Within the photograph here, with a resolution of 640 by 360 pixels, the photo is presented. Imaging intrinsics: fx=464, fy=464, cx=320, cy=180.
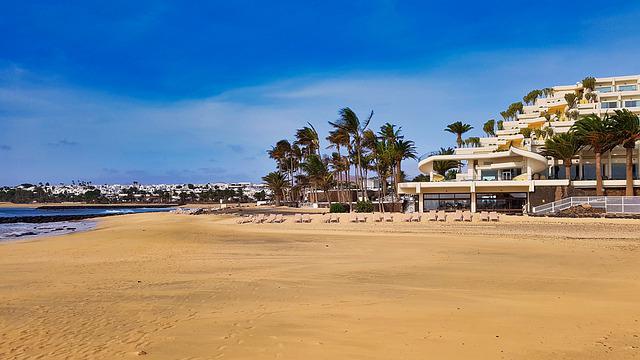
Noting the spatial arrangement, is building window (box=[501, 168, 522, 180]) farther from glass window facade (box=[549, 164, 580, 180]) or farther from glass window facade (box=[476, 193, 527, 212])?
glass window facade (box=[476, 193, 527, 212])

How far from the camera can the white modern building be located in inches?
1683

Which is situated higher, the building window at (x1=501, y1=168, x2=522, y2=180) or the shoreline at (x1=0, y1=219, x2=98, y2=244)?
the building window at (x1=501, y1=168, x2=522, y2=180)

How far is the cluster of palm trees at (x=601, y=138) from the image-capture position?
39.6 meters

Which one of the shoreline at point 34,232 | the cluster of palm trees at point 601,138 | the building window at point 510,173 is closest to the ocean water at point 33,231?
the shoreline at point 34,232

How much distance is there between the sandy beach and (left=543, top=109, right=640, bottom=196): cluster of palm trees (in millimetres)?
27650

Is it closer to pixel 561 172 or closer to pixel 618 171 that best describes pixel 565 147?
pixel 561 172

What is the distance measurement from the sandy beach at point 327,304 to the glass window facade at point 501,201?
26599 millimetres

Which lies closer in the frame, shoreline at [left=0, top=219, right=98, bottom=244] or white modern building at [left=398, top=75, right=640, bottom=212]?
shoreline at [left=0, top=219, right=98, bottom=244]

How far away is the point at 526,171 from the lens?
45.3 m

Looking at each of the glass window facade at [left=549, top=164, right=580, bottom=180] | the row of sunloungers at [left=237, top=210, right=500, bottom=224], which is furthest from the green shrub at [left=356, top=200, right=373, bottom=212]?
the glass window facade at [left=549, top=164, right=580, bottom=180]

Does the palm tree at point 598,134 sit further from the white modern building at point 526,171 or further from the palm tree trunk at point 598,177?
the white modern building at point 526,171

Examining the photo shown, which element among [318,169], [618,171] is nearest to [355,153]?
[318,169]

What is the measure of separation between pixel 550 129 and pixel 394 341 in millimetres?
49387

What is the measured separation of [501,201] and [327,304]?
38.9 metres
